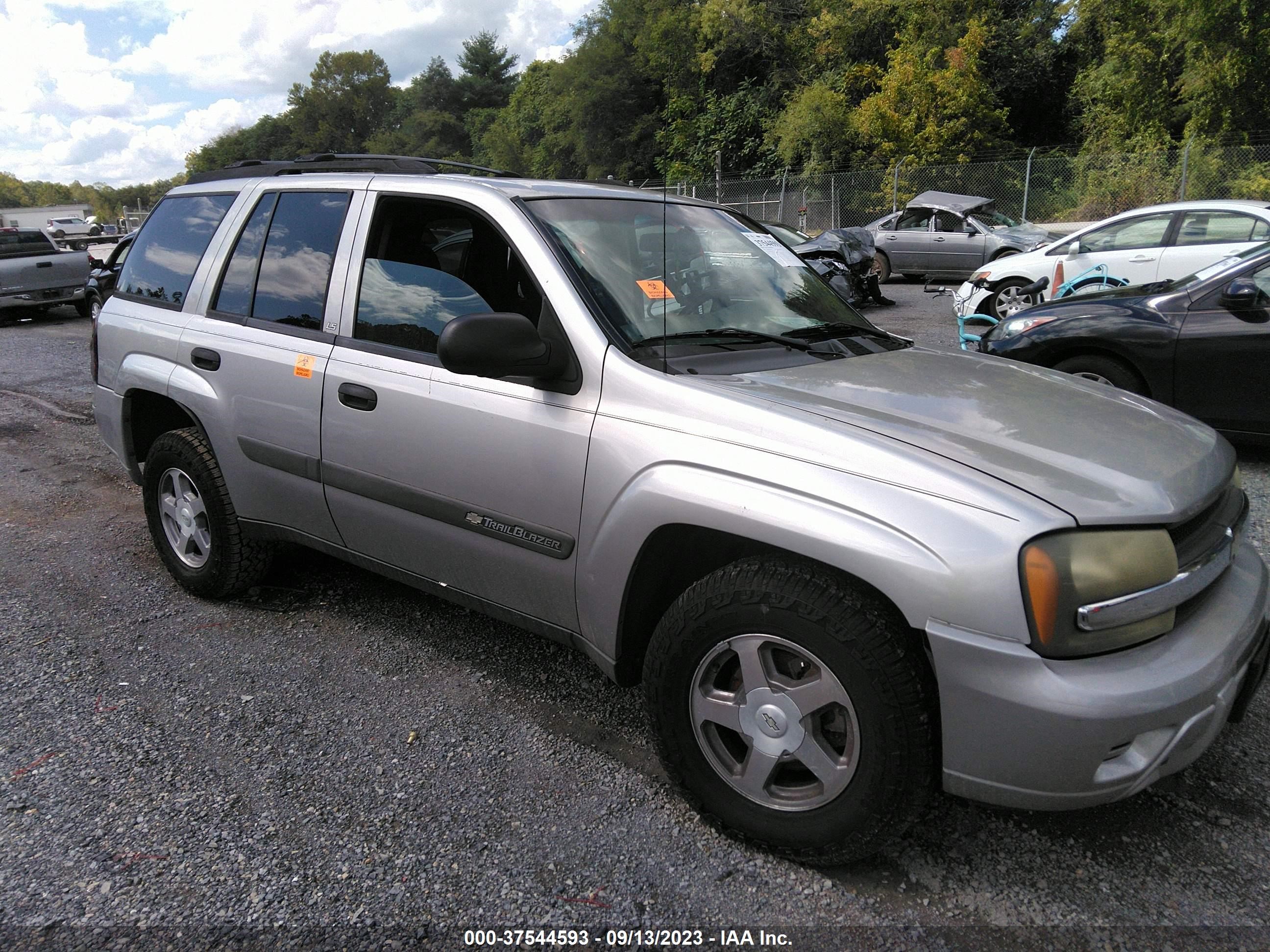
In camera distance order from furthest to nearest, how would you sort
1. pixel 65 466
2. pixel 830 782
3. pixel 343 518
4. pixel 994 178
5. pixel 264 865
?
1. pixel 994 178
2. pixel 65 466
3. pixel 343 518
4. pixel 264 865
5. pixel 830 782

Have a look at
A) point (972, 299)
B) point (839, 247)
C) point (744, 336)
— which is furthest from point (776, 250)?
point (839, 247)

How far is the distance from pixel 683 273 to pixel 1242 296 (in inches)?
160

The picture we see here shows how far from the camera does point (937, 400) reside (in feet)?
8.48

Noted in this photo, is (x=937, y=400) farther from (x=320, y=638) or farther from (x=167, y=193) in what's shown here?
(x=167, y=193)

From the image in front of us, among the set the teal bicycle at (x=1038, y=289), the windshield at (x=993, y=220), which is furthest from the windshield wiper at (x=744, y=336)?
the windshield at (x=993, y=220)

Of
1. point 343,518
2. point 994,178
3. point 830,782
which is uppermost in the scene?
point 994,178

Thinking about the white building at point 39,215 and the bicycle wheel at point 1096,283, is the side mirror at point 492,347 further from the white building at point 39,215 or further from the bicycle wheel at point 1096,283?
the white building at point 39,215

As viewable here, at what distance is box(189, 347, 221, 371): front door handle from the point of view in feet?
11.8

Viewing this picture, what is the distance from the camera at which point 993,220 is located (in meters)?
18.3

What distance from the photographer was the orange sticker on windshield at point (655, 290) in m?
2.81

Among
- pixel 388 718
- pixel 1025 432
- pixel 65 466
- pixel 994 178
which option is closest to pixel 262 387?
pixel 388 718

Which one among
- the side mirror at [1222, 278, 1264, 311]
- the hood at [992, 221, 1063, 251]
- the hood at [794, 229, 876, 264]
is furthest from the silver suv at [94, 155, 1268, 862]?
the hood at [992, 221, 1063, 251]

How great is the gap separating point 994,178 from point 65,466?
74.3 ft

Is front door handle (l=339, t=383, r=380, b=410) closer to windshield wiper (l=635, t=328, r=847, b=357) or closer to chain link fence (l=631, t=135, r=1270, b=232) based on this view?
windshield wiper (l=635, t=328, r=847, b=357)
